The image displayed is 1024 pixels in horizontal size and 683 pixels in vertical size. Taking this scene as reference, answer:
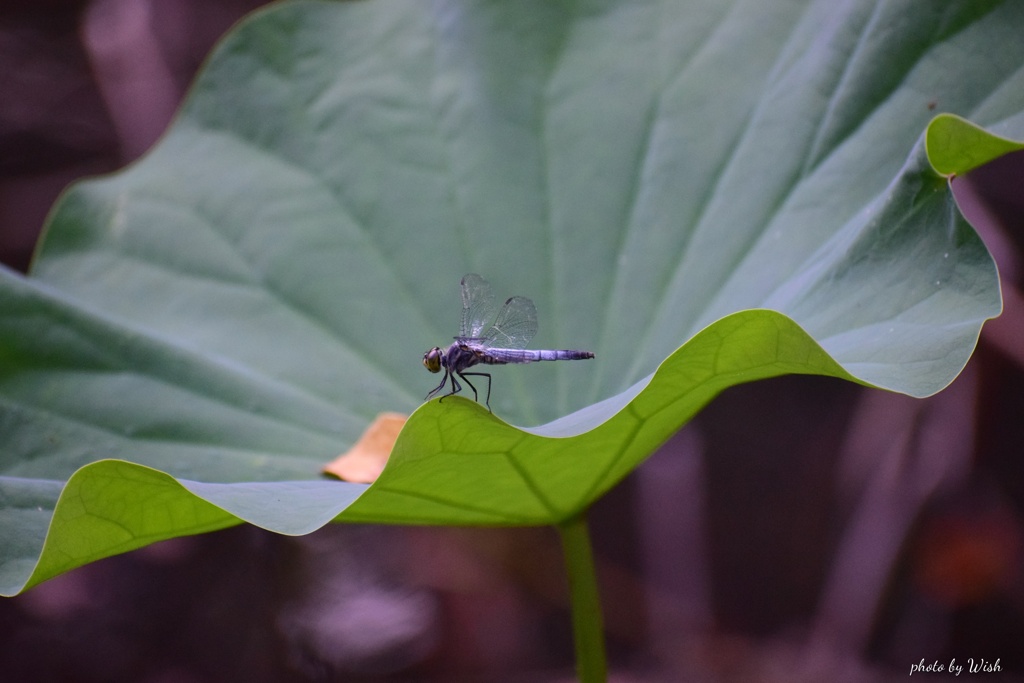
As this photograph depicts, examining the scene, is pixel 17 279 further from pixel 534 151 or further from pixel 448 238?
pixel 534 151

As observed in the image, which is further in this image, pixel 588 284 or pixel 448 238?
pixel 448 238

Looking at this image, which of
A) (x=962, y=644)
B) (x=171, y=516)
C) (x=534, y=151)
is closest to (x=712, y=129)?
(x=534, y=151)

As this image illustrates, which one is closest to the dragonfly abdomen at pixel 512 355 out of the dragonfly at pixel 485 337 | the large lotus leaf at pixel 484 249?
the dragonfly at pixel 485 337

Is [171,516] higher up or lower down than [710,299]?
lower down

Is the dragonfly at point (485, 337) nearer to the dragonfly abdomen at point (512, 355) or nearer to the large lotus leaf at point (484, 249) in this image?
the dragonfly abdomen at point (512, 355)

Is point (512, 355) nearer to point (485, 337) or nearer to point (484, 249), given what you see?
point (485, 337)

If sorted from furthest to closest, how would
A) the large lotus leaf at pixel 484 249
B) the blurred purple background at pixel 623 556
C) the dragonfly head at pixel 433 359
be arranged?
the blurred purple background at pixel 623 556, the dragonfly head at pixel 433 359, the large lotus leaf at pixel 484 249

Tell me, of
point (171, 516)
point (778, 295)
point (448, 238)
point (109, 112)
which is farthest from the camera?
point (109, 112)
